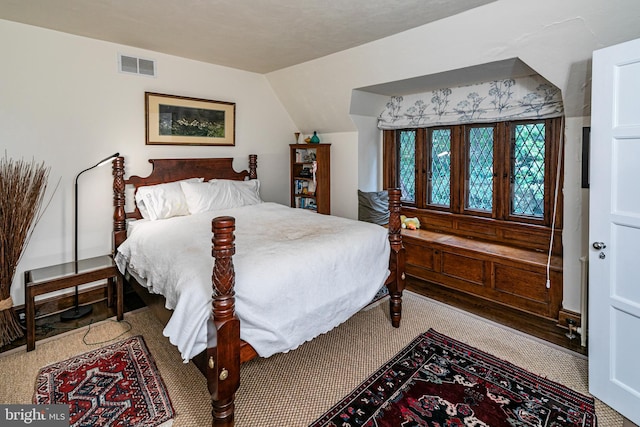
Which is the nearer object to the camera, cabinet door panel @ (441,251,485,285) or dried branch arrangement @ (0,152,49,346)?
dried branch arrangement @ (0,152,49,346)

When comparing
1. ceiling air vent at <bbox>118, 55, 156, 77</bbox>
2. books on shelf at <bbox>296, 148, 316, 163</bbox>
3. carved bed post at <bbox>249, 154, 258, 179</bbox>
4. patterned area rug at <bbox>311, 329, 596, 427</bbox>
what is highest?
ceiling air vent at <bbox>118, 55, 156, 77</bbox>

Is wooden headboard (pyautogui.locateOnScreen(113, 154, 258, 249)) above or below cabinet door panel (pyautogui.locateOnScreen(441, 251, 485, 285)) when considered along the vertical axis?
above

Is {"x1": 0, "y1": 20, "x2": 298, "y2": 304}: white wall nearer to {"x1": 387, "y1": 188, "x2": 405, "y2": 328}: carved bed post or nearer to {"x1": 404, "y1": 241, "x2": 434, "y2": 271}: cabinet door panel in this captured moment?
{"x1": 387, "y1": 188, "x2": 405, "y2": 328}: carved bed post

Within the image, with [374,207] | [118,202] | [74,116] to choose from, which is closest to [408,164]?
[374,207]

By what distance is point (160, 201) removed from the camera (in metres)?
3.55

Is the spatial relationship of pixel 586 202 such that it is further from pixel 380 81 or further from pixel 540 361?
pixel 380 81

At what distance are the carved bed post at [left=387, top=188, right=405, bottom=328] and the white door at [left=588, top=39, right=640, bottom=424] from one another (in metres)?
A: 1.25

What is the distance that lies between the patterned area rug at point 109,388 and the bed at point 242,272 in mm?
410

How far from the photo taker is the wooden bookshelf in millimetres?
4809

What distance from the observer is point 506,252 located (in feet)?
11.2

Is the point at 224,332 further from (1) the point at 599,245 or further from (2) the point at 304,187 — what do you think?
(2) the point at 304,187

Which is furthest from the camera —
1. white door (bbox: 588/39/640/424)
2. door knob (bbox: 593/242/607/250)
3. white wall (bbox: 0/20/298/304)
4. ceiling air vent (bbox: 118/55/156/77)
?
ceiling air vent (bbox: 118/55/156/77)

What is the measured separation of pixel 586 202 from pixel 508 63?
50.0 inches

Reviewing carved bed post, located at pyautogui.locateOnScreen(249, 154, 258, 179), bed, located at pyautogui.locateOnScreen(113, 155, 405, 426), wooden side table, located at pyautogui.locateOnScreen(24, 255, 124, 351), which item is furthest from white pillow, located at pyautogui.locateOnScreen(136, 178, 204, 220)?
carved bed post, located at pyautogui.locateOnScreen(249, 154, 258, 179)
